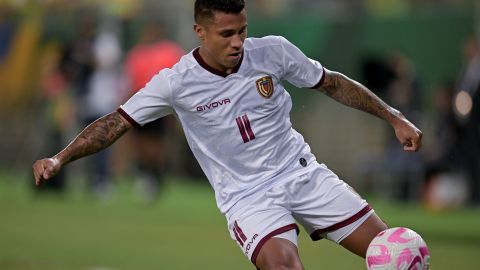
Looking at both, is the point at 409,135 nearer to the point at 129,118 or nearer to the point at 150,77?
the point at 129,118

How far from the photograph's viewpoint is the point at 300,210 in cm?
732

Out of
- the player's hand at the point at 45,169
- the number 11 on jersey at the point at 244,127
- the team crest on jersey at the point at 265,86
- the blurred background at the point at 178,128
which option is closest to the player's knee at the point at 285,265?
the number 11 on jersey at the point at 244,127

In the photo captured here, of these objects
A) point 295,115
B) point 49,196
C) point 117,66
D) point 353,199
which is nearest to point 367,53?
point 295,115

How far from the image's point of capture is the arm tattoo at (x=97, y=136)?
23.7ft

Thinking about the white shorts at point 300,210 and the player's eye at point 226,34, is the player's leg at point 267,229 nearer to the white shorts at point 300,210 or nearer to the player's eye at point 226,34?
the white shorts at point 300,210

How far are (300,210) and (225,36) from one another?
1220 millimetres

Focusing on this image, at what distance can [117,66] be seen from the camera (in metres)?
20.0

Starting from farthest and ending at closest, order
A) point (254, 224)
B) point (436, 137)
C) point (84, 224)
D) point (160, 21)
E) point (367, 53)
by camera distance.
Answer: point (160, 21), point (367, 53), point (436, 137), point (84, 224), point (254, 224)

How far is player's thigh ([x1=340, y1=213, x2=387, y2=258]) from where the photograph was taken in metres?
7.33

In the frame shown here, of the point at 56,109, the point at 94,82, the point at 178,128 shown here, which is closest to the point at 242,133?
the point at 94,82

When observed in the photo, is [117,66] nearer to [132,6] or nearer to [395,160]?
[132,6]

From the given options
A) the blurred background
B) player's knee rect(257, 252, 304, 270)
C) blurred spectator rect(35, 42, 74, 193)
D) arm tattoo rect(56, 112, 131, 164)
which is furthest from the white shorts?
blurred spectator rect(35, 42, 74, 193)

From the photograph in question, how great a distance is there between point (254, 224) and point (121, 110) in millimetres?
1144

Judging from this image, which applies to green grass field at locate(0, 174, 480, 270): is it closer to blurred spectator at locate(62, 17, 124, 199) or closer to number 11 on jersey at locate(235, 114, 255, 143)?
blurred spectator at locate(62, 17, 124, 199)
